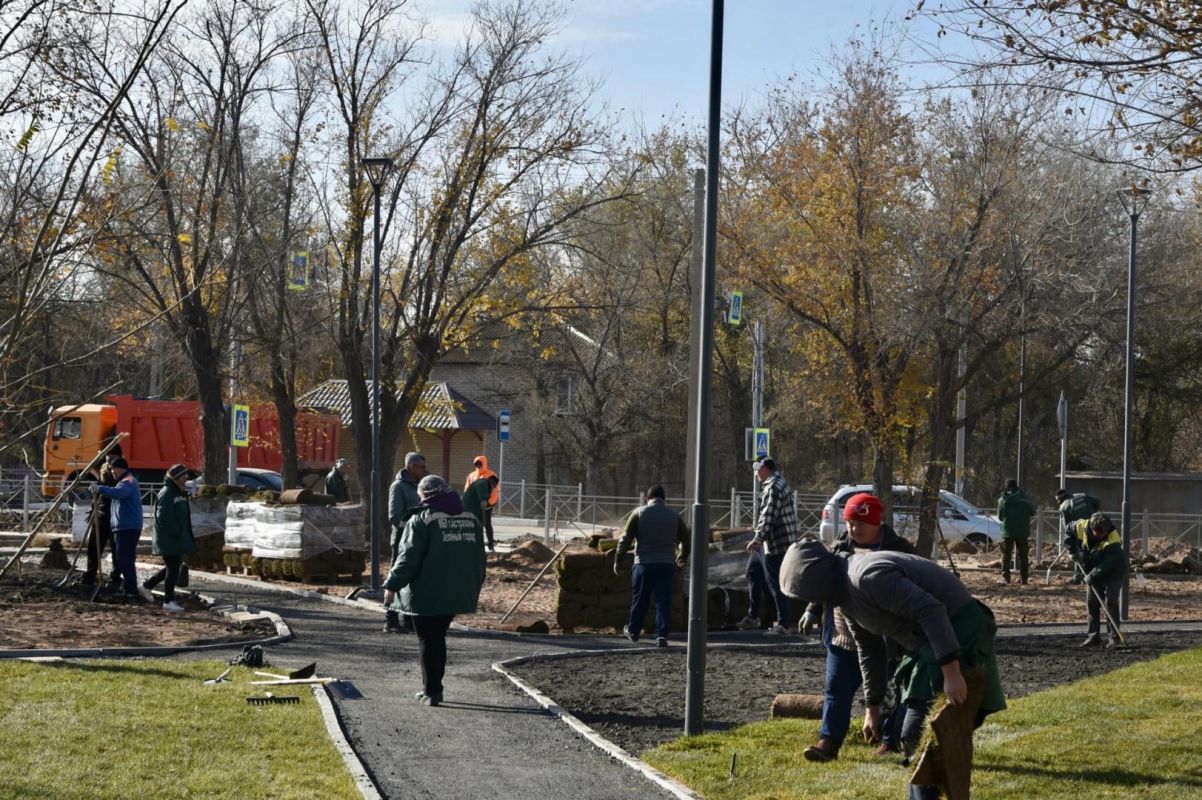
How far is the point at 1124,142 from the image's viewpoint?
11.9 meters

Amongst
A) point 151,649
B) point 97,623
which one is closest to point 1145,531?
point 97,623

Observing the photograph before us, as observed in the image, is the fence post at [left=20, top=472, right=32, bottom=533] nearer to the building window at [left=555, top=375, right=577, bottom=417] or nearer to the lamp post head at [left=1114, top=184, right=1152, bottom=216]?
the lamp post head at [left=1114, top=184, right=1152, bottom=216]

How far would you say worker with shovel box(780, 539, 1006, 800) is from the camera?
255 inches

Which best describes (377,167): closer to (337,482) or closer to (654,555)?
(337,482)

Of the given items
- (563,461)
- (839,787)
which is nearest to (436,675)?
(839,787)

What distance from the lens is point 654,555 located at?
51.4ft

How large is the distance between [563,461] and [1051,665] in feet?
139

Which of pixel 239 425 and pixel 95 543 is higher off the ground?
pixel 239 425

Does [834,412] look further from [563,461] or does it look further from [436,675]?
[563,461]

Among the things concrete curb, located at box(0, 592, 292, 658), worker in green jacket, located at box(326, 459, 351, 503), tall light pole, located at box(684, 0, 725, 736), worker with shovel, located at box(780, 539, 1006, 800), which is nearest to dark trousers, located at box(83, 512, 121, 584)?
concrete curb, located at box(0, 592, 292, 658)

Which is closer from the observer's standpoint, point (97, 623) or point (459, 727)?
point (459, 727)

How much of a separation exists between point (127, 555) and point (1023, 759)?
11.8 m

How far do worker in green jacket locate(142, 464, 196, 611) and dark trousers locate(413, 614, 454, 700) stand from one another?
703 centimetres

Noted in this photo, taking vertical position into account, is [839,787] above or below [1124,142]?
below
